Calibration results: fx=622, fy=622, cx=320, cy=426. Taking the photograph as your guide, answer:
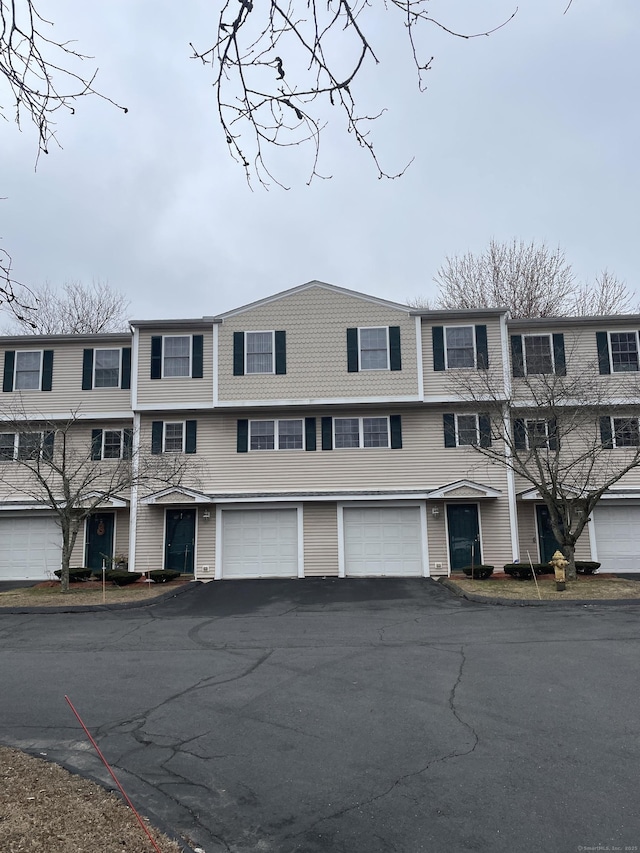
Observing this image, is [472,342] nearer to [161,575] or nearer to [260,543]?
[260,543]

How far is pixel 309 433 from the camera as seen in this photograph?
20484mm

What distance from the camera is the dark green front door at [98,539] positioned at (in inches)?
830

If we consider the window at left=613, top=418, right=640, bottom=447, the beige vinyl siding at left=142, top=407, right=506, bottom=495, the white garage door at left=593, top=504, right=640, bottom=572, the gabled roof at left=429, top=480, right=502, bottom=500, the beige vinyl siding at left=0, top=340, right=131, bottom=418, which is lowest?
the white garage door at left=593, top=504, right=640, bottom=572

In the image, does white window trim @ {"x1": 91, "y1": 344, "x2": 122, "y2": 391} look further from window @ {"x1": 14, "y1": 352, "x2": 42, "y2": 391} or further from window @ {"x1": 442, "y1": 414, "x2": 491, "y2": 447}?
window @ {"x1": 442, "y1": 414, "x2": 491, "y2": 447}

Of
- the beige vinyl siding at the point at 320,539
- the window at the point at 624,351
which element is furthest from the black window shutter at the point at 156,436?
the window at the point at 624,351

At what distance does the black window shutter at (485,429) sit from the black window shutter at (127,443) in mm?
11497

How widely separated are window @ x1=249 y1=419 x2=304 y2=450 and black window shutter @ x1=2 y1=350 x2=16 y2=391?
8.60 metres

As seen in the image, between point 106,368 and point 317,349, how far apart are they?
7496 mm

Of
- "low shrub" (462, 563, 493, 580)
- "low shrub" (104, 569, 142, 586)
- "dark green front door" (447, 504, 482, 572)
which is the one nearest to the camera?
"low shrub" (462, 563, 493, 580)

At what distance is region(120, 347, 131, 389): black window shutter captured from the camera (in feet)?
70.6

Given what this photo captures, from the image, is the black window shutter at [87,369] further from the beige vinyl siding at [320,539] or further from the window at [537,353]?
the window at [537,353]

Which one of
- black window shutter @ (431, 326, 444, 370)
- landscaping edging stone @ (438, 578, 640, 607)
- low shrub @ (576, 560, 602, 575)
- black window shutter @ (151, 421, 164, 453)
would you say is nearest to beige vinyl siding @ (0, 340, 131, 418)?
black window shutter @ (151, 421, 164, 453)

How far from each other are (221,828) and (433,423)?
16777 millimetres

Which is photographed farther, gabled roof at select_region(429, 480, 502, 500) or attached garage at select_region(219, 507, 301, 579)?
attached garage at select_region(219, 507, 301, 579)
